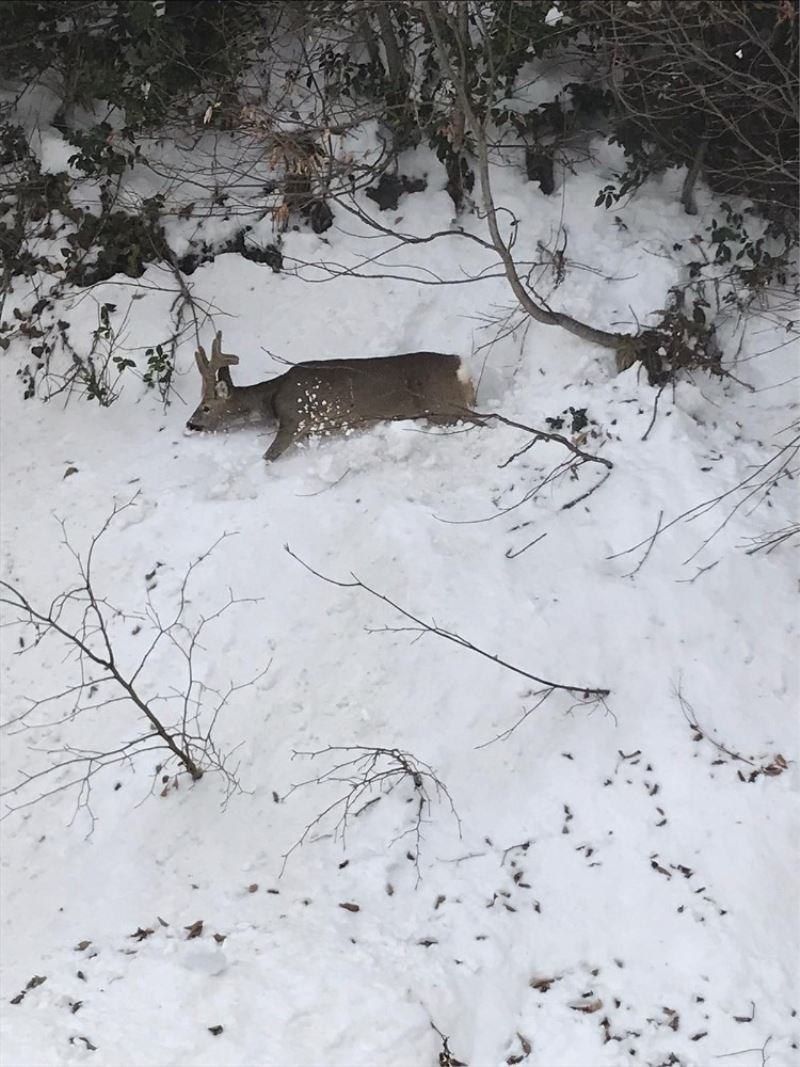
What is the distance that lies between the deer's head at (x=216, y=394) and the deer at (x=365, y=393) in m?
0.01

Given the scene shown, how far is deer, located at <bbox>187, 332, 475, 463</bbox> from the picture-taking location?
5.75 metres

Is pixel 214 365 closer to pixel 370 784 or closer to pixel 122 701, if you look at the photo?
pixel 122 701

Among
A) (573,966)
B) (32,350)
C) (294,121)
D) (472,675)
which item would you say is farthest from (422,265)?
(573,966)

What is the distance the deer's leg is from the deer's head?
368mm

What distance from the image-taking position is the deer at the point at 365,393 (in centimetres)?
575

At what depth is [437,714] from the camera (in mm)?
4355

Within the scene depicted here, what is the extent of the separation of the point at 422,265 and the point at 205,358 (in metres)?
1.70

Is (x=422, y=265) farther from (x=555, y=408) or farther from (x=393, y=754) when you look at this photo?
(x=393, y=754)

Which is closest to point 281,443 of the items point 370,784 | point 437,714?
point 437,714

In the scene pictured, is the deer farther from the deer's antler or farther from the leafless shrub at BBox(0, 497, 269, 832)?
the leafless shrub at BBox(0, 497, 269, 832)

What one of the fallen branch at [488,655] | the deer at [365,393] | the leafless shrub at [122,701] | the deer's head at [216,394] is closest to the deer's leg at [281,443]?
the deer at [365,393]

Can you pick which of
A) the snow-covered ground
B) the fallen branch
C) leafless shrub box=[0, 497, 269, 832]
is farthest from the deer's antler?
the fallen branch

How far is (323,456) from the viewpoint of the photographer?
5.64 meters

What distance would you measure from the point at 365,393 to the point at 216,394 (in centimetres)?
99
